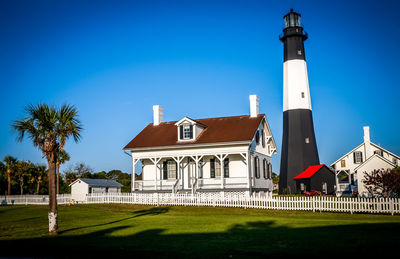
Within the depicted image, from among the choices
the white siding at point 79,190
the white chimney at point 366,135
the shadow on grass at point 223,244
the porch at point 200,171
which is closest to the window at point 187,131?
the porch at point 200,171

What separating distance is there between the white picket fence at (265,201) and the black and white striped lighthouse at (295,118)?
547 inches

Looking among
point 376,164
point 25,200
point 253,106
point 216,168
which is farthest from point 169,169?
point 376,164

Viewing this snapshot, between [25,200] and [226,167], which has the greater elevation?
[226,167]

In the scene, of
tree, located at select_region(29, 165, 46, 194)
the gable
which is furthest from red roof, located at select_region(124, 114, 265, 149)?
tree, located at select_region(29, 165, 46, 194)

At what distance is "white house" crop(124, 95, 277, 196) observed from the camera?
28.3 metres

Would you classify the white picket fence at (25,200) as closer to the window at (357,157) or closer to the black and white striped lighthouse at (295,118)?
the black and white striped lighthouse at (295,118)

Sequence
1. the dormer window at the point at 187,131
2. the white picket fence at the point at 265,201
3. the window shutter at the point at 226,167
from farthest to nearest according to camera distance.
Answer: the dormer window at the point at 187,131 → the window shutter at the point at 226,167 → the white picket fence at the point at 265,201

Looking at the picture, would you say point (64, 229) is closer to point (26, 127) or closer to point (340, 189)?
point (26, 127)

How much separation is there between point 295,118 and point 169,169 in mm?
15171

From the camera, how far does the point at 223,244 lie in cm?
1033

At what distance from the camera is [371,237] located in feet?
35.4

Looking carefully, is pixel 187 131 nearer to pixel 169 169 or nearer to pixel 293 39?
pixel 169 169

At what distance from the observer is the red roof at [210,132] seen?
93.4ft

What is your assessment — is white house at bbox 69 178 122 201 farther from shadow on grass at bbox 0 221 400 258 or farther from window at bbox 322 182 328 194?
shadow on grass at bbox 0 221 400 258
